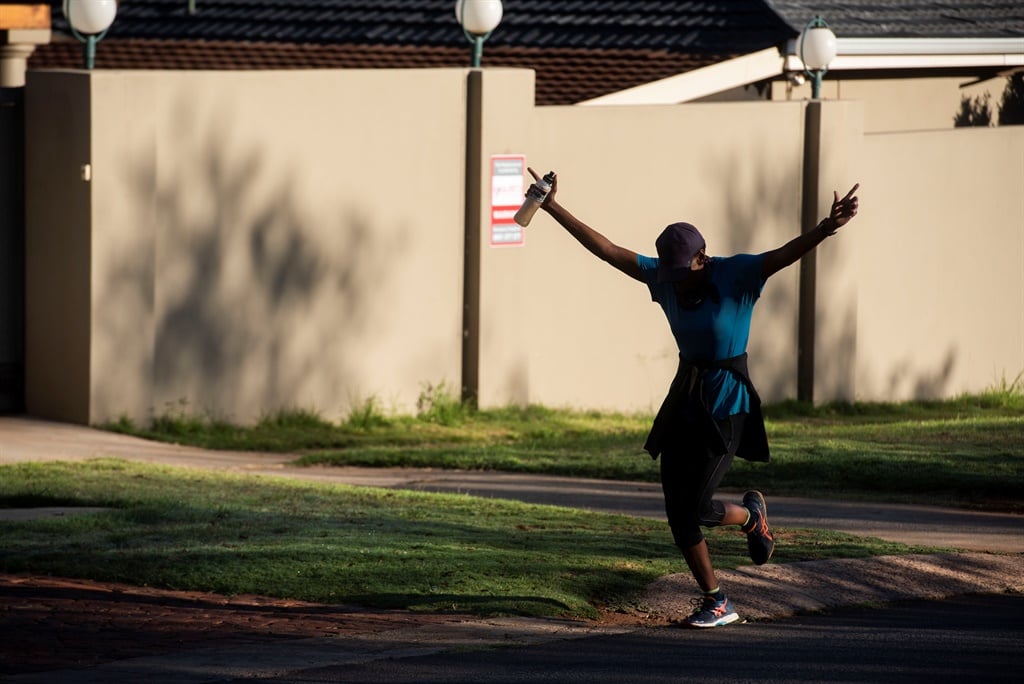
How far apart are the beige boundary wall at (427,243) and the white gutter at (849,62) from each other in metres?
2.02

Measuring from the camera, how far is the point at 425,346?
1428cm

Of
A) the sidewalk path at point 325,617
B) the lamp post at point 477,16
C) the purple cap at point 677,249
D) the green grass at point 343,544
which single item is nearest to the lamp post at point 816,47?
the lamp post at point 477,16

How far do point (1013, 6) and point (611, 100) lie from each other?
17.5ft

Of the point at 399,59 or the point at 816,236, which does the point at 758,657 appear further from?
the point at 399,59

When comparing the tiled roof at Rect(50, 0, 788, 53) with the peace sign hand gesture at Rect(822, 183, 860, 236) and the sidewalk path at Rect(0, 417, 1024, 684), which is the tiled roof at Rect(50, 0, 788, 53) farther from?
the peace sign hand gesture at Rect(822, 183, 860, 236)

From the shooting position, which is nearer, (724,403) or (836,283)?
(724,403)

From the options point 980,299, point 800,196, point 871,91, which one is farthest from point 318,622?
point 871,91

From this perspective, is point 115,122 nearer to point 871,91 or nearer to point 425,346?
point 425,346

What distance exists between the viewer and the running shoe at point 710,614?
7.40 meters

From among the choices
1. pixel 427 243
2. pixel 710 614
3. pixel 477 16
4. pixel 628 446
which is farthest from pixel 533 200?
pixel 477 16

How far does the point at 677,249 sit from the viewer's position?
719cm

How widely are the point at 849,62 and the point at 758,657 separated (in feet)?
41.0

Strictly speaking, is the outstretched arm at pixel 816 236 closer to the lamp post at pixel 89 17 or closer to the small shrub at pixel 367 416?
the small shrub at pixel 367 416

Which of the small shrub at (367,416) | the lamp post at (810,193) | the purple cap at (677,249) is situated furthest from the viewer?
the lamp post at (810,193)
